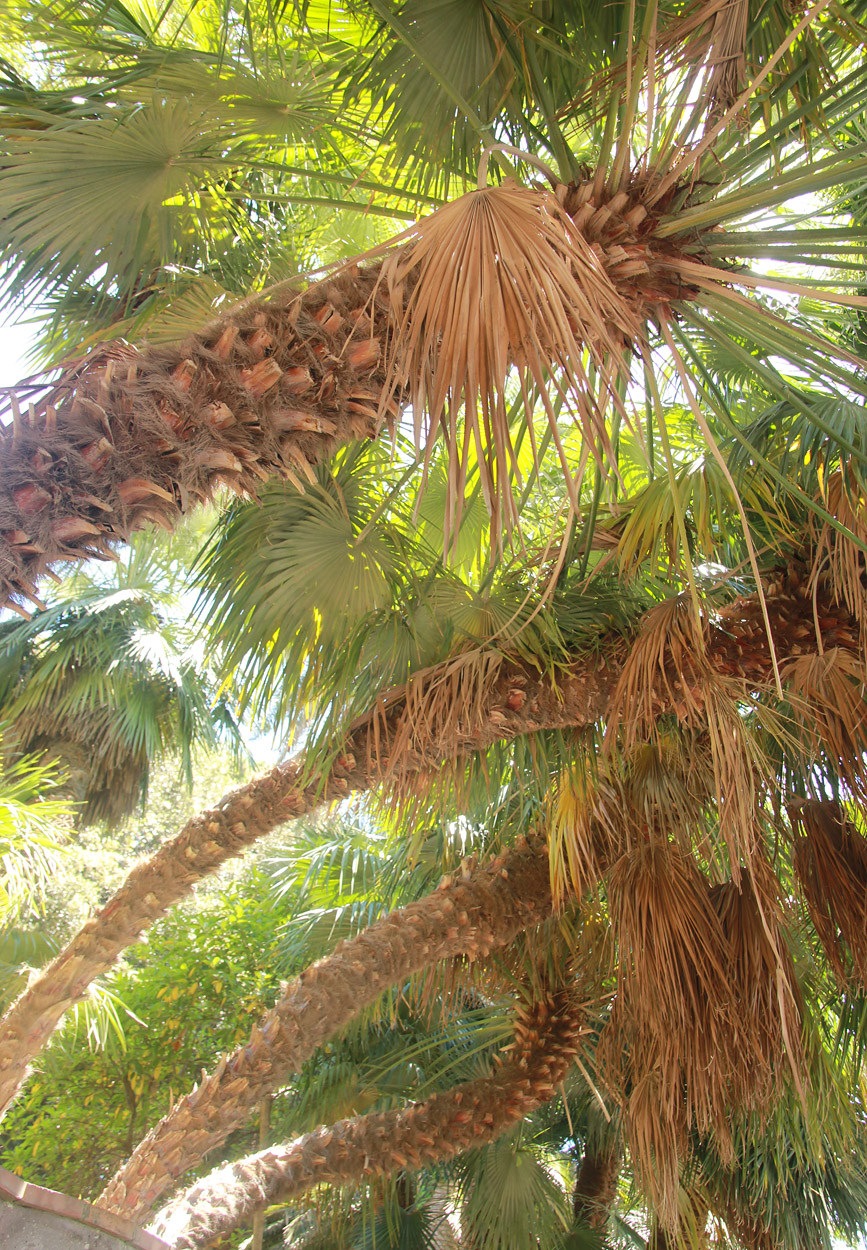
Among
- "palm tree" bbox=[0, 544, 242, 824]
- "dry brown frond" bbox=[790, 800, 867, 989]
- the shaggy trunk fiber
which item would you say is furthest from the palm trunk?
"palm tree" bbox=[0, 544, 242, 824]

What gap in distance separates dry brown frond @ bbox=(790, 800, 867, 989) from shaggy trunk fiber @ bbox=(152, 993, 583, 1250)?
1561 mm

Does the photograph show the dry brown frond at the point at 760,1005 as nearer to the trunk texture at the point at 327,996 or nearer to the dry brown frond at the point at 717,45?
the trunk texture at the point at 327,996

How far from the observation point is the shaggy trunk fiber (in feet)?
12.0

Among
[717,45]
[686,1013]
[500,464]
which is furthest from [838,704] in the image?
[500,464]

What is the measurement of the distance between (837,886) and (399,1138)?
7.95ft

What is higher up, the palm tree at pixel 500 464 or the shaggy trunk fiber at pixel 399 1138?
the palm tree at pixel 500 464

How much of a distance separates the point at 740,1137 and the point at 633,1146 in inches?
67.6

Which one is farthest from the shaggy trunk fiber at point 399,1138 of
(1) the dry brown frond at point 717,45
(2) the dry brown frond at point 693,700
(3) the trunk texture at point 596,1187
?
(1) the dry brown frond at point 717,45

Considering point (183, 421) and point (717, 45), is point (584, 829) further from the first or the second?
point (717, 45)

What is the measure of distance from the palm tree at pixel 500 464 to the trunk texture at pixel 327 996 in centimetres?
2

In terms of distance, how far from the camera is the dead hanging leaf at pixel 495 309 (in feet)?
4.65

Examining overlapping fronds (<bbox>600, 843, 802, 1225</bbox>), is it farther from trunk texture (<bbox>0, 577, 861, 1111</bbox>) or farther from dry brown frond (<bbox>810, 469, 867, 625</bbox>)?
dry brown frond (<bbox>810, 469, 867, 625</bbox>)

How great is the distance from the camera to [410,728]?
10.7ft

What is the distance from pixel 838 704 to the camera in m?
3.16
